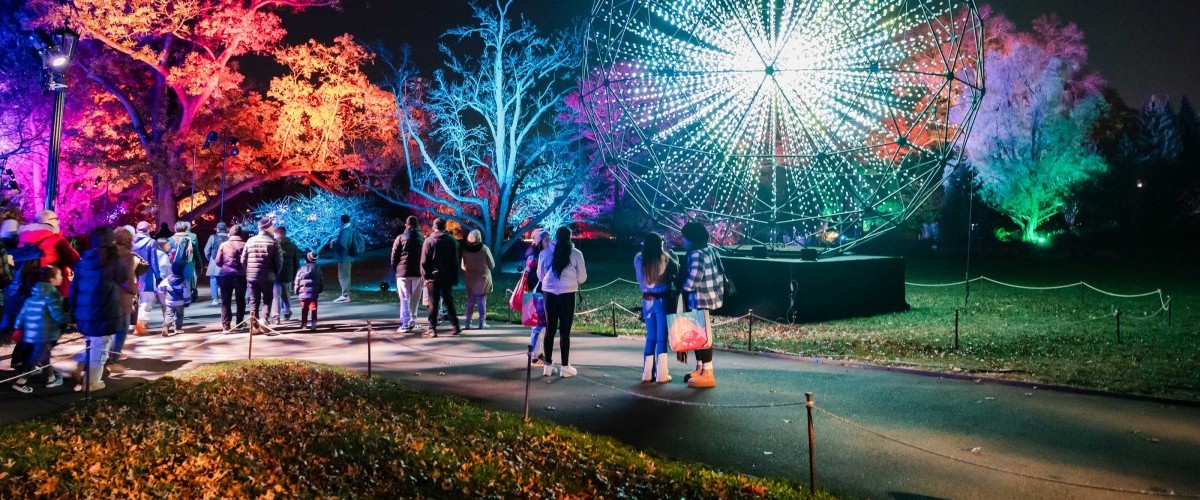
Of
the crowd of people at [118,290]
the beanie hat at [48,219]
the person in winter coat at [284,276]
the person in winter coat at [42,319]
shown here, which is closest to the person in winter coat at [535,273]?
the crowd of people at [118,290]

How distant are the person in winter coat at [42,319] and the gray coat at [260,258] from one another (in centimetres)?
411

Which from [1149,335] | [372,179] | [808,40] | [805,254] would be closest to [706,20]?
[808,40]

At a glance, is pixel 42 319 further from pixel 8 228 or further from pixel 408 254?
pixel 408 254

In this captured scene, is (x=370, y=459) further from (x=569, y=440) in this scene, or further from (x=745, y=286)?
(x=745, y=286)

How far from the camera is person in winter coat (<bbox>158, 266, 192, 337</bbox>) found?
1231 cm

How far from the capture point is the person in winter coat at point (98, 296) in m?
7.72

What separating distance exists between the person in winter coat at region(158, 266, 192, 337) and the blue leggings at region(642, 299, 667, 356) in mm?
7948

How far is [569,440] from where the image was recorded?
628 centimetres

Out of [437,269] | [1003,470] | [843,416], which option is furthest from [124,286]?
[1003,470]

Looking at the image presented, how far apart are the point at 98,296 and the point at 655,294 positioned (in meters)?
5.50

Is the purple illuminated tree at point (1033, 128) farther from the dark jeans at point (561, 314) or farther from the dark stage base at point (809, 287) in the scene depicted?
the dark jeans at point (561, 314)

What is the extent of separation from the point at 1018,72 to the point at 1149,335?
103 ft

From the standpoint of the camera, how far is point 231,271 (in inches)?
467

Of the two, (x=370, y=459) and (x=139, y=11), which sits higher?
(x=139, y=11)
